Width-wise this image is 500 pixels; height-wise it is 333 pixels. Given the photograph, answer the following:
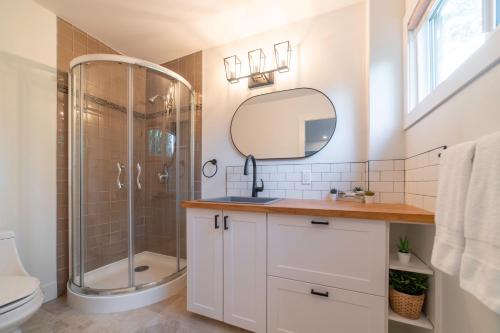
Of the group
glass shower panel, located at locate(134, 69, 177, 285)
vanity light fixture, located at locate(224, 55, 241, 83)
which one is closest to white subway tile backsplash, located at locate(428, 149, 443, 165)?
vanity light fixture, located at locate(224, 55, 241, 83)

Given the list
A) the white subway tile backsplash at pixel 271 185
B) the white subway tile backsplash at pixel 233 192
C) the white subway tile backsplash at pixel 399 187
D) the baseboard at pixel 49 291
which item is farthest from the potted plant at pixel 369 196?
the baseboard at pixel 49 291

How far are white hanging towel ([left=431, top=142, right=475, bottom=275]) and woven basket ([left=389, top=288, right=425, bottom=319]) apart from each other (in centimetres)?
51

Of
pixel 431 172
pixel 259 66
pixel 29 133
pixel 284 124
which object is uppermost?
pixel 259 66

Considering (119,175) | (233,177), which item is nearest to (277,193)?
(233,177)

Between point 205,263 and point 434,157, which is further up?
point 434,157

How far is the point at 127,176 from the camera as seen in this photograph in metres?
2.03

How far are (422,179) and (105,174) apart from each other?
2501 mm

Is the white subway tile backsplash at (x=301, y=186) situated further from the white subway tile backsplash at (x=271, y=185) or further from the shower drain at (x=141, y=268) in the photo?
the shower drain at (x=141, y=268)

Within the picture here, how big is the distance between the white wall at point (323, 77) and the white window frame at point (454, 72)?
29 cm

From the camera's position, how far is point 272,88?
79.3 inches

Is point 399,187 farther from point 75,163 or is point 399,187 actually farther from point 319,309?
point 75,163

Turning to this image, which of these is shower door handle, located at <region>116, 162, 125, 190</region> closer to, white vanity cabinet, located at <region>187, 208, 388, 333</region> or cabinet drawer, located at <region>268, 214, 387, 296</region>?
white vanity cabinet, located at <region>187, 208, 388, 333</region>

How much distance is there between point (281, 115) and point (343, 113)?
51cm

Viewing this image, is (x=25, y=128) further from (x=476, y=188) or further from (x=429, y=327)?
(x=429, y=327)
